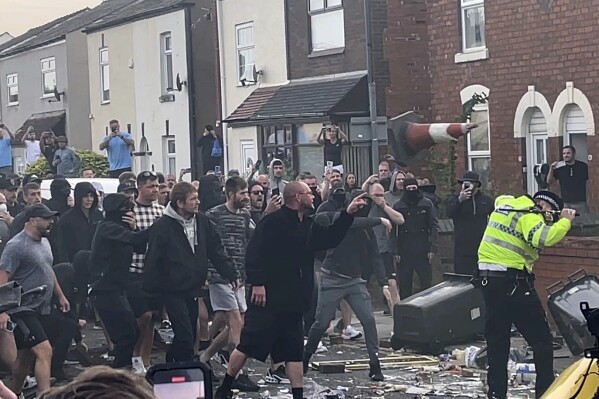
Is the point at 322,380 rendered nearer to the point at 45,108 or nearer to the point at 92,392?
the point at 92,392

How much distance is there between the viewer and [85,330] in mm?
15586

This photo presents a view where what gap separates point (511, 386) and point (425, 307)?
2347mm

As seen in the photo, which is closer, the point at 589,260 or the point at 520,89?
the point at 589,260

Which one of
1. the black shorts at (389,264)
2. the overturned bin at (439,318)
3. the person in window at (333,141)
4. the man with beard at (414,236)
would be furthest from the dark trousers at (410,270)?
the person in window at (333,141)

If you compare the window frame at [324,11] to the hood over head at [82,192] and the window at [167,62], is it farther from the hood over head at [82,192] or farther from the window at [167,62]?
the hood over head at [82,192]

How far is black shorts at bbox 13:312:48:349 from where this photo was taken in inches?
405

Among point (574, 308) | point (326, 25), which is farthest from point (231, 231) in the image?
point (326, 25)

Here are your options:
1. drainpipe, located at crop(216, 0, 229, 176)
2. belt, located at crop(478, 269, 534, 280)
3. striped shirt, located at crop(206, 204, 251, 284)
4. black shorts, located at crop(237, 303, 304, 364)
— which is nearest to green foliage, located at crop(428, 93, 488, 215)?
drainpipe, located at crop(216, 0, 229, 176)

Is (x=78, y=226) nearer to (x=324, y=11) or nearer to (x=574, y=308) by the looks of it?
(x=574, y=308)

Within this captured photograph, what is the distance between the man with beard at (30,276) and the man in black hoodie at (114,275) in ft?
2.10

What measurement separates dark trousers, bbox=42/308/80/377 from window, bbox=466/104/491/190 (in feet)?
33.8

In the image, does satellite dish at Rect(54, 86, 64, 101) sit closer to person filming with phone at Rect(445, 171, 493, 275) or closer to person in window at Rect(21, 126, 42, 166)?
person in window at Rect(21, 126, 42, 166)

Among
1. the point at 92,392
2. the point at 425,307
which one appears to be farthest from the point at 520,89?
the point at 92,392

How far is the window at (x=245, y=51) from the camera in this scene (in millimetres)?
27594
